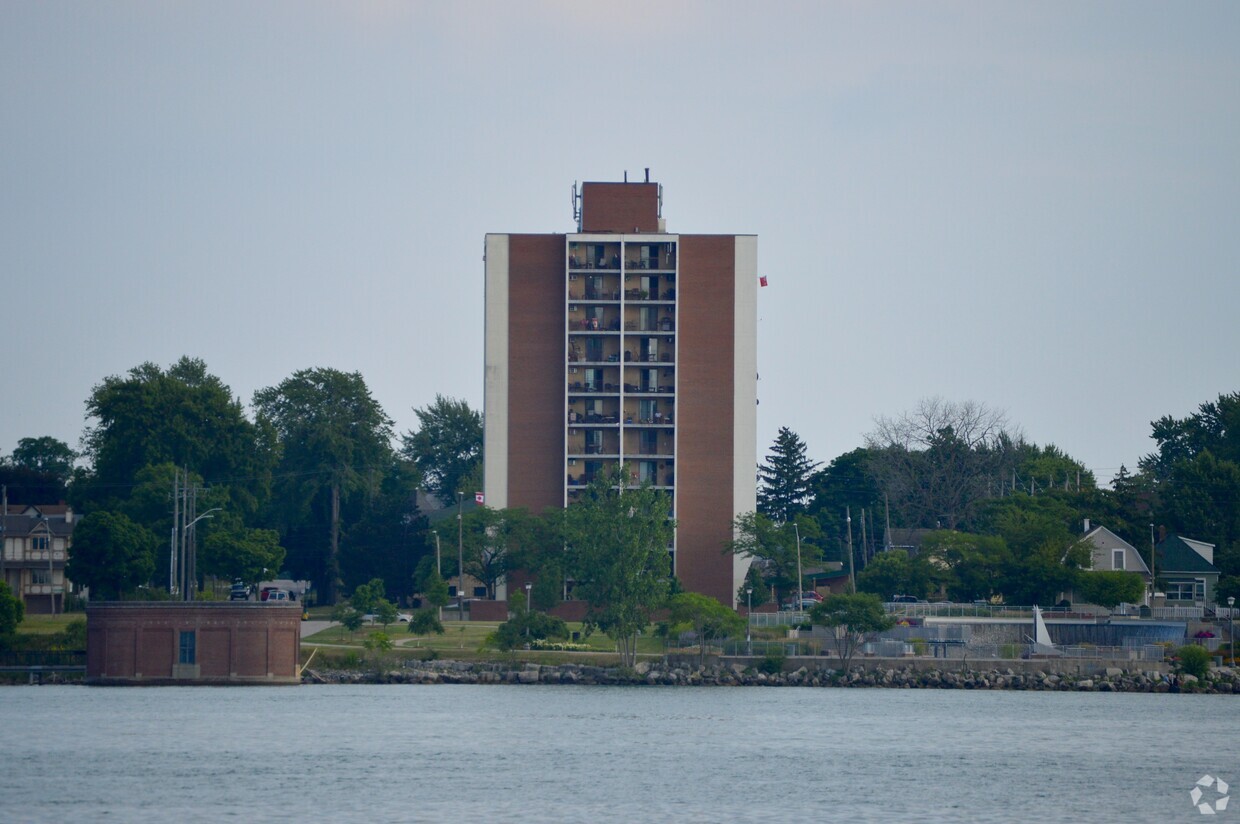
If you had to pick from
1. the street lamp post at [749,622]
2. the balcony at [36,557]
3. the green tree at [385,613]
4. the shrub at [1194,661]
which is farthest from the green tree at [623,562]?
the balcony at [36,557]

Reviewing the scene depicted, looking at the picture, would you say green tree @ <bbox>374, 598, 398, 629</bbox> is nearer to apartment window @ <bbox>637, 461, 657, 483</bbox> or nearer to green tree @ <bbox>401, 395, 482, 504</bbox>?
apartment window @ <bbox>637, 461, 657, 483</bbox>

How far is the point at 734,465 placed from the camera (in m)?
130

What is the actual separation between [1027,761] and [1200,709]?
85.8 feet

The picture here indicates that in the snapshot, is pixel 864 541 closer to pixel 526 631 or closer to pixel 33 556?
pixel 526 631

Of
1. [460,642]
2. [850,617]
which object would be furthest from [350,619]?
[850,617]

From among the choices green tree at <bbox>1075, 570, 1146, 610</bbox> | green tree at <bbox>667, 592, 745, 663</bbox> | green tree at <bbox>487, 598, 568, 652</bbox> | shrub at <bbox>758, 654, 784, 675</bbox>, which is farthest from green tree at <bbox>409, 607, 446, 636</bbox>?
green tree at <bbox>1075, 570, 1146, 610</bbox>

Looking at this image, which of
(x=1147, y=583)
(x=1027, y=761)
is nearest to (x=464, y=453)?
(x=1147, y=583)

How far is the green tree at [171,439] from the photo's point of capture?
414 feet

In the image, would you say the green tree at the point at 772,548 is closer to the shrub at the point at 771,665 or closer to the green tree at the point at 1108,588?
the green tree at the point at 1108,588

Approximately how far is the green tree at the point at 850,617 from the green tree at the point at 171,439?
49990 millimetres

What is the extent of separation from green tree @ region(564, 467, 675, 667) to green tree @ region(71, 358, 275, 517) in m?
33.5

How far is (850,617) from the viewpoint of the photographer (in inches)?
3804

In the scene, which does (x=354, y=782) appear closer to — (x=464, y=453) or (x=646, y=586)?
(x=646, y=586)

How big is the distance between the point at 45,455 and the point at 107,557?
95258 millimetres
